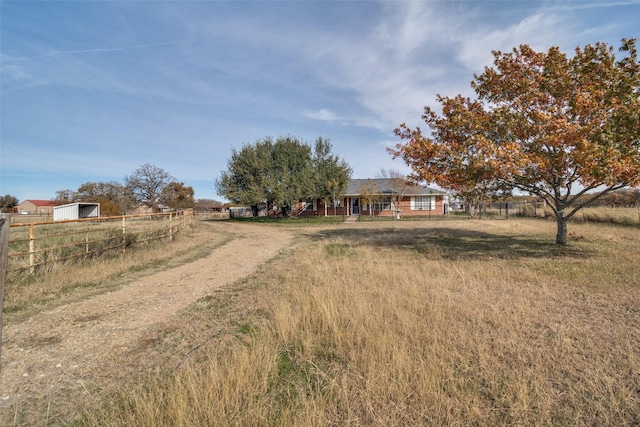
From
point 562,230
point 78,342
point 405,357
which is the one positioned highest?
point 562,230

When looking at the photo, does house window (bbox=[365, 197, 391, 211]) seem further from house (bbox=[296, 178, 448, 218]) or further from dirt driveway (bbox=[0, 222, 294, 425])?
dirt driveway (bbox=[0, 222, 294, 425])

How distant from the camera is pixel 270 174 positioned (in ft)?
97.5

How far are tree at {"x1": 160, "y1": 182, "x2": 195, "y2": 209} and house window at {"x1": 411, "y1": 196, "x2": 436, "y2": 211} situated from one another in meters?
44.2

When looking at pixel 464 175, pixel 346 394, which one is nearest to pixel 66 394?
pixel 346 394

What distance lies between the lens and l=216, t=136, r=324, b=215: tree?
95.6ft

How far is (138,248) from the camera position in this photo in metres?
11.1

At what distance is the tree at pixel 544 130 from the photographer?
7.38m

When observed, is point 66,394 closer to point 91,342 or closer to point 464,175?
point 91,342

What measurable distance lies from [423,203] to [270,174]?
20.2 metres

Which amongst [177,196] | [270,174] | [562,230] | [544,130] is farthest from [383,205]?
[177,196]

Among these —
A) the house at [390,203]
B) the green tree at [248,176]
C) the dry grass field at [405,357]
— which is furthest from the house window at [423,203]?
the dry grass field at [405,357]

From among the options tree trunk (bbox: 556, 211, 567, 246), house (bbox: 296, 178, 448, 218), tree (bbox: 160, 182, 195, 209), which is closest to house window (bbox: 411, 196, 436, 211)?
house (bbox: 296, 178, 448, 218)

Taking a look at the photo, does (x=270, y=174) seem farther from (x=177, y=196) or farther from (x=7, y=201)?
(x=7, y=201)

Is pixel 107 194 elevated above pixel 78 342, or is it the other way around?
pixel 107 194
